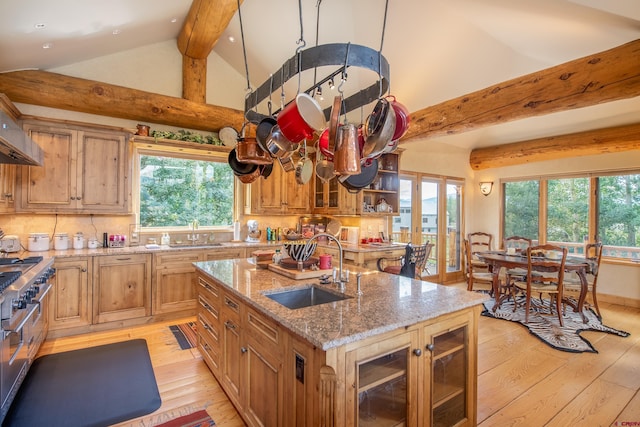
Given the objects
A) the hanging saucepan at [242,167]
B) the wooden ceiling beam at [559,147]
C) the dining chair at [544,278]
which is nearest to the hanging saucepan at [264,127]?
the hanging saucepan at [242,167]

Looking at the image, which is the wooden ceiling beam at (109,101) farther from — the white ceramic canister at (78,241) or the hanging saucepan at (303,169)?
the hanging saucepan at (303,169)

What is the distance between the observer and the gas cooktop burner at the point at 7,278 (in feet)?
6.51

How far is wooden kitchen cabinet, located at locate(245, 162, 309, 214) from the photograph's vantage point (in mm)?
4832

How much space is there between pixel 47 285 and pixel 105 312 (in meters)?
0.82

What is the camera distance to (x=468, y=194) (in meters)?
6.80

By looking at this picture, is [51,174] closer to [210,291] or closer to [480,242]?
[210,291]

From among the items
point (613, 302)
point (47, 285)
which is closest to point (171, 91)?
point (47, 285)

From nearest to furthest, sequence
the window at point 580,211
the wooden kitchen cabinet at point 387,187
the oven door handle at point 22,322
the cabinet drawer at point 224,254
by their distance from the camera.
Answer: the oven door handle at point 22,322 → the cabinet drawer at point 224,254 → the window at point 580,211 → the wooden kitchen cabinet at point 387,187

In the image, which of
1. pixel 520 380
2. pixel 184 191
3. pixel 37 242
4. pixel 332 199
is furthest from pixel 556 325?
pixel 37 242

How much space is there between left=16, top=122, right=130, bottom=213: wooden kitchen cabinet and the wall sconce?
660 centimetres

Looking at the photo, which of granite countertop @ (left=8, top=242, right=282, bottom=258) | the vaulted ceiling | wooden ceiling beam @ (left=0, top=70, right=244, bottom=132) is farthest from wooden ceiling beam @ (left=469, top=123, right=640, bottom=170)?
wooden ceiling beam @ (left=0, top=70, right=244, bottom=132)

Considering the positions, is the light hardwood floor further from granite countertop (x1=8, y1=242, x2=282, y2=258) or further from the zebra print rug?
granite countertop (x1=8, y1=242, x2=282, y2=258)

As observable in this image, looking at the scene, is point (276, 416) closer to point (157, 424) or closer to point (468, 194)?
point (157, 424)

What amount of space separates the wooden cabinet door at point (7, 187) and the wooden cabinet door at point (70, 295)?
73cm
